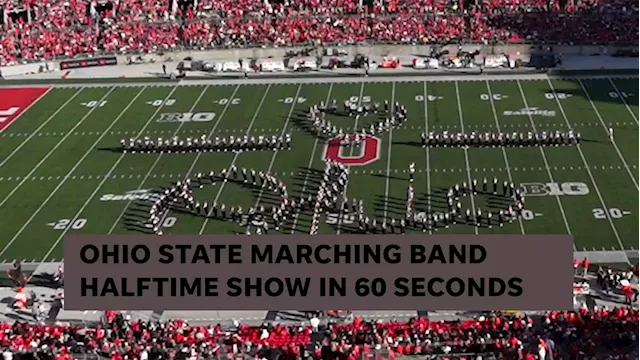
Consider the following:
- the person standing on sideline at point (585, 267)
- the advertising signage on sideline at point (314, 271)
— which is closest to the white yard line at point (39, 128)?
the person standing on sideline at point (585, 267)

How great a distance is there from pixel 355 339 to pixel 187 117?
66.1 feet

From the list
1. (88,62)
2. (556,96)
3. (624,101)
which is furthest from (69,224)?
(624,101)

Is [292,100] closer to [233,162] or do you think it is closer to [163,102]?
A: [163,102]

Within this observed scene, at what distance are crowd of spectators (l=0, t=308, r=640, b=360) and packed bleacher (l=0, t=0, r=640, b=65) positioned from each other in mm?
29147

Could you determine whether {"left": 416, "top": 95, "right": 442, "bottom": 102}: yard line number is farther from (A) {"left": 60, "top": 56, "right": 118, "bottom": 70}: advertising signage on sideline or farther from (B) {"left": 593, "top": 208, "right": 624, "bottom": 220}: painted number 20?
(A) {"left": 60, "top": 56, "right": 118, "bottom": 70}: advertising signage on sideline

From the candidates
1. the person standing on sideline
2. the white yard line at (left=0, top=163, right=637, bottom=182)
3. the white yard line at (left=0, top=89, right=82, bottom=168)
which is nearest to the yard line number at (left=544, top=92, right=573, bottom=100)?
the white yard line at (left=0, top=163, right=637, bottom=182)

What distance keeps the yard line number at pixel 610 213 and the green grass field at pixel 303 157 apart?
6 centimetres

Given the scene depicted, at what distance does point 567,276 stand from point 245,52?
38.4 metres

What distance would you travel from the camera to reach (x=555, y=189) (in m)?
30.0

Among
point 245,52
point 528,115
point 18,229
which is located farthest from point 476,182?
point 245,52

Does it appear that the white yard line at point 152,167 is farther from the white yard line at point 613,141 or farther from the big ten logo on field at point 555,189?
the white yard line at point 613,141

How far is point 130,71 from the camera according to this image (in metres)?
47.0

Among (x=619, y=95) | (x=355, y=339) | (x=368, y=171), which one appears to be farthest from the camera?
(x=619, y=95)

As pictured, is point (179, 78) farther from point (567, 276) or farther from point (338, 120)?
point (567, 276)
